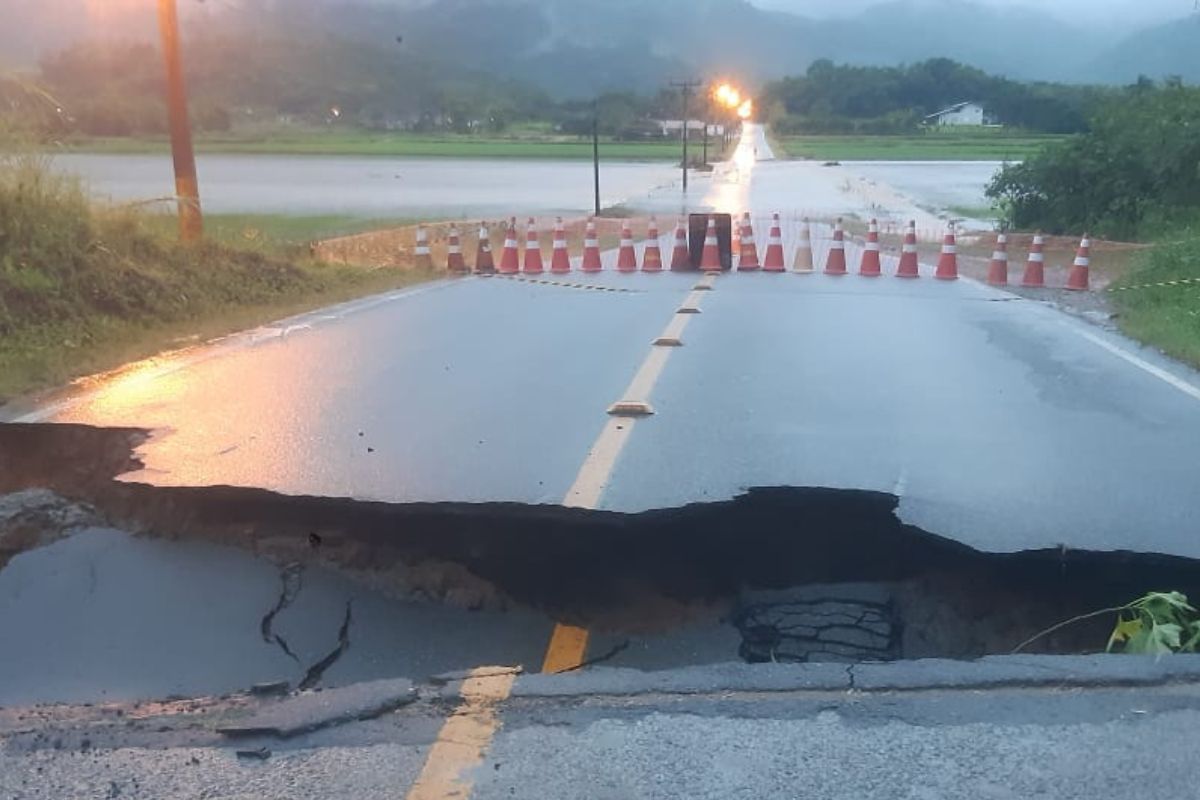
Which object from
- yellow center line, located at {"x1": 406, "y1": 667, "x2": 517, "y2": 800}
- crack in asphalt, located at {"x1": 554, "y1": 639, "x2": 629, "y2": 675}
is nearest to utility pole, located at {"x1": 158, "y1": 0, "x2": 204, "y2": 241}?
crack in asphalt, located at {"x1": 554, "y1": 639, "x2": 629, "y2": 675}

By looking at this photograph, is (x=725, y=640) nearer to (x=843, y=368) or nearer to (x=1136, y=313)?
(x=843, y=368)

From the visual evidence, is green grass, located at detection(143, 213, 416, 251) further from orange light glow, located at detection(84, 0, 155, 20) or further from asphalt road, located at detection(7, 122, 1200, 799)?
asphalt road, located at detection(7, 122, 1200, 799)

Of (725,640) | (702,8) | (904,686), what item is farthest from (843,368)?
(702,8)

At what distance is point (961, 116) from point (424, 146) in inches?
1179

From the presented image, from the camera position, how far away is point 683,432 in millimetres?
7129

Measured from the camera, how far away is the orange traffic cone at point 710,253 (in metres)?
18.5

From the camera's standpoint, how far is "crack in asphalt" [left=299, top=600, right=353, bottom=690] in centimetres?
436

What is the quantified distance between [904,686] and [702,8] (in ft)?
294

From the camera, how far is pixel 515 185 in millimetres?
46281

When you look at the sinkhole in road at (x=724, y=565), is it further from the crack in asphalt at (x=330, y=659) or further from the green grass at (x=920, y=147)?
the green grass at (x=920, y=147)

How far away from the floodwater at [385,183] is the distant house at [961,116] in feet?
57.1

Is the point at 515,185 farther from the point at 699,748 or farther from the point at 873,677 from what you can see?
the point at 699,748

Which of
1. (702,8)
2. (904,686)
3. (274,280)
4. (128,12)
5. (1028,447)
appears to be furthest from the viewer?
(702,8)

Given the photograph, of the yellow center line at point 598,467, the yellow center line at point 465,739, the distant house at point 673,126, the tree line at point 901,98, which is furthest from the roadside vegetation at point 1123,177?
the distant house at point 673,126
